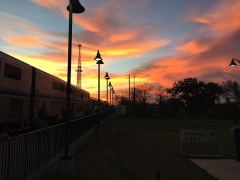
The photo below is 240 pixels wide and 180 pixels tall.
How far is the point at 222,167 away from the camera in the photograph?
1193cm

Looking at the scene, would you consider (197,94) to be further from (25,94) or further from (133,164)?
(133,164)

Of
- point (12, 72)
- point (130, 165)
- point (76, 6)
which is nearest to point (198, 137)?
point (130, 165)

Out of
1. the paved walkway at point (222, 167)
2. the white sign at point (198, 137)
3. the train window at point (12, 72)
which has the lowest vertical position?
the paved walkway at point (222, 167)

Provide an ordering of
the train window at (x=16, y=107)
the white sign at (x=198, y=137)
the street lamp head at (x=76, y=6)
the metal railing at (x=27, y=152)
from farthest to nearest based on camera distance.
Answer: the train window at (x=16, y=107)
the white sign at (x=198, y=137)
the street lamp head at (x=76, y=6)
the metal railing at (x=27, y=152)

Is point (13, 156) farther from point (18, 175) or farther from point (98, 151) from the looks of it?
point (98, 151)

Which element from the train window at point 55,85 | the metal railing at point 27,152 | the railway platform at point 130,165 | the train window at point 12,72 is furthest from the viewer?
the train window at point 55,85

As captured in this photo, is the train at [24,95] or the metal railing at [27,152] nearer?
the metal railing at [27,152]

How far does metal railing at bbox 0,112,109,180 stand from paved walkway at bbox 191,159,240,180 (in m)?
Result: 5.50

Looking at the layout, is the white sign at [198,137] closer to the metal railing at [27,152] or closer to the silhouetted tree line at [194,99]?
the metal railing at [27,152]

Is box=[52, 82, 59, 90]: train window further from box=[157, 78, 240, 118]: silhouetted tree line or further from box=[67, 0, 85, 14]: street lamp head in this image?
box=[157, 78, 240, 118]: silhouetted tree line

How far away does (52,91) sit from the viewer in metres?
24.5

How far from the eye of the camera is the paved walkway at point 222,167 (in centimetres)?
1042

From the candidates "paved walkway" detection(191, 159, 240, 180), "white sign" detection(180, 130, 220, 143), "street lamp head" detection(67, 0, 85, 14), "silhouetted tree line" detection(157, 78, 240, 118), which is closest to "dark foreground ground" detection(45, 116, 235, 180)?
"paved walkway" detection(191, 159, 240, 180)

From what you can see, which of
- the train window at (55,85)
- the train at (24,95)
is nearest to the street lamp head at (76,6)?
→ the train at (24,95)
